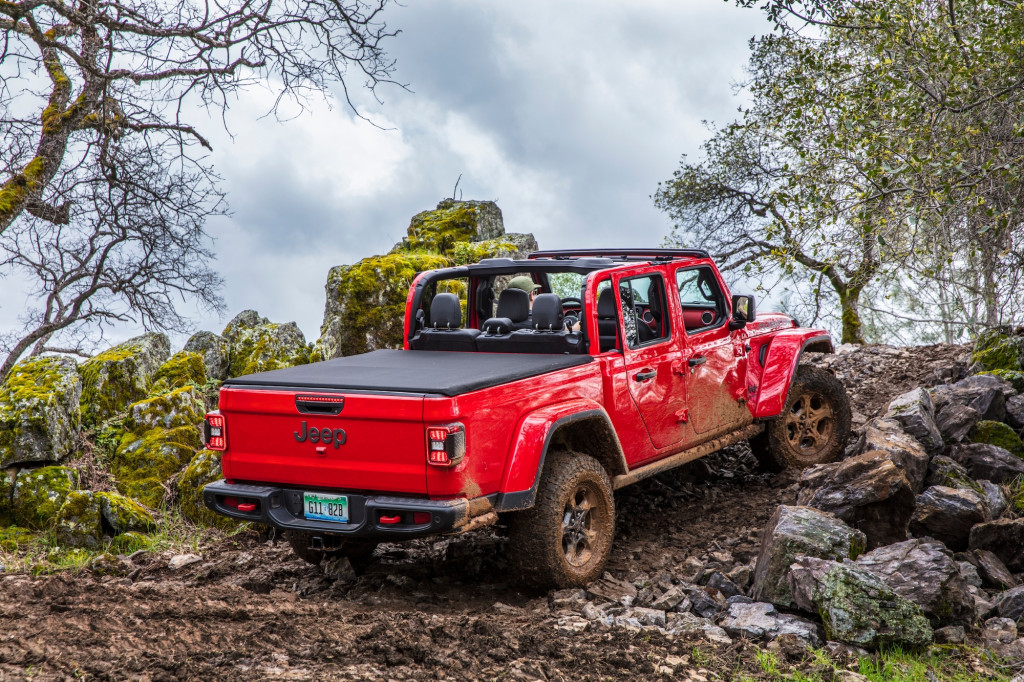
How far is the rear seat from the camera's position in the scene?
20.7ft

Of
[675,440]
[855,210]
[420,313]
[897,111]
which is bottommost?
[675,440]

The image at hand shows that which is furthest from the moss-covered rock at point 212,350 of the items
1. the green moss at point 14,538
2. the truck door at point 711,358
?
the truck door at point 711,358

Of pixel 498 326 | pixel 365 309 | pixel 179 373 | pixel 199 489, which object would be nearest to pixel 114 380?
pixel 179 373

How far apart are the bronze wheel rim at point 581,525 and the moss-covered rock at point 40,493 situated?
5540 mm

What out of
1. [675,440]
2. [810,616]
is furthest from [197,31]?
[810,616]

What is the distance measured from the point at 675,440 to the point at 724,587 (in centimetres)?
138

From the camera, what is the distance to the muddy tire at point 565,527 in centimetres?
567

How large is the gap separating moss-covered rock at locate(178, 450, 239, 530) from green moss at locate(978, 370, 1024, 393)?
349 inches

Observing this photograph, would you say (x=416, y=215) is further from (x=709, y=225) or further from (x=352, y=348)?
(x=709, y=225)

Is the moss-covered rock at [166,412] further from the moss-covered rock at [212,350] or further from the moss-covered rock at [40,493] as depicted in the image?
the moss-covered rock at [212,350]

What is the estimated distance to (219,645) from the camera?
15.9ft

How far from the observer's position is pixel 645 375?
6664 millimetres

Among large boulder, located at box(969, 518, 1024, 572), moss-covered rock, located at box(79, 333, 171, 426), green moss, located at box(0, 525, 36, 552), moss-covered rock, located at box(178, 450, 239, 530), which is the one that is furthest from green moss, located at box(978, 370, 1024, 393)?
green moss, located at box(0, 525, 36, 552)

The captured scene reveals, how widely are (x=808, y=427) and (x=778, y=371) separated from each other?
1.09 m
